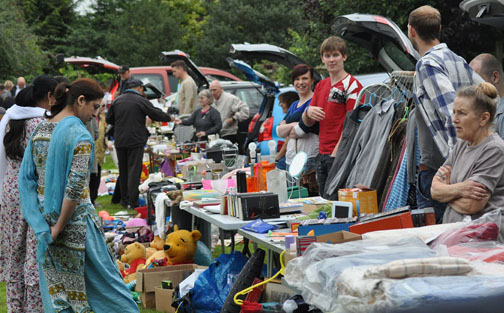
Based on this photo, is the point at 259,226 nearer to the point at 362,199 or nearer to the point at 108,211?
the point at 362,199

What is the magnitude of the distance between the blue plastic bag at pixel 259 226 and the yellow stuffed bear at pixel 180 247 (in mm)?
1647

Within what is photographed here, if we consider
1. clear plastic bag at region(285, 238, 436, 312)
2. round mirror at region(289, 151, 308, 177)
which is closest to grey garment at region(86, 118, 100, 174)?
round mirror at region(289, 151, 308, 177)

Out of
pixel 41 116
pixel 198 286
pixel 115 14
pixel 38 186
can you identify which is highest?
pixel 115 14

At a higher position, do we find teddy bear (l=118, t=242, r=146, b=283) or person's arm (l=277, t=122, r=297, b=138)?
person's arm (l=277, t=122, r=297, b=138)

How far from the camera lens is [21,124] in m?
5.43

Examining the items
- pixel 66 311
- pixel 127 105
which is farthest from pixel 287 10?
pixel 66 311

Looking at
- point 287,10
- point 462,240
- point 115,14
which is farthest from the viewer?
point 115,14

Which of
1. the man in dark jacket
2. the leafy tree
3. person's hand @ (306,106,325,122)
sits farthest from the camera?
the leafy tree

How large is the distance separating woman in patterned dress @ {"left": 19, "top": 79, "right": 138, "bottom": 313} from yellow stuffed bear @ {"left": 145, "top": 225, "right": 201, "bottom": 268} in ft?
5.67

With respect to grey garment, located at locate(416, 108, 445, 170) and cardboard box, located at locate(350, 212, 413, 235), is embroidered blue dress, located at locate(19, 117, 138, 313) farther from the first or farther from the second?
grey garment, located at locate(416, 108, 445, 170)

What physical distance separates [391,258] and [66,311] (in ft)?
7.14

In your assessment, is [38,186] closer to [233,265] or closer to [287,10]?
[233,265]

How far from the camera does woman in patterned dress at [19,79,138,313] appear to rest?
4203mm

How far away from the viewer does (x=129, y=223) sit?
28.3 ft
